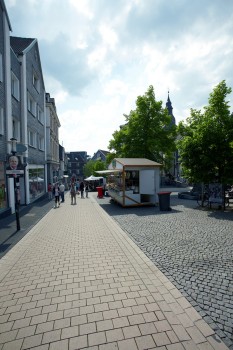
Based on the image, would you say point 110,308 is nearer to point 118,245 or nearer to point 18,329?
point 18,329

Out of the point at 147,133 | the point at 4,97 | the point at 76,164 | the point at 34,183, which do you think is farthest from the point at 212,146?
the point at 76,164

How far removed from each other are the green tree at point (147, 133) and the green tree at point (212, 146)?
1119cm

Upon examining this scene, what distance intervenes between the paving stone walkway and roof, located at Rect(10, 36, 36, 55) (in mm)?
16027

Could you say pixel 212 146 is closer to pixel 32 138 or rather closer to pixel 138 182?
pixel 138 182

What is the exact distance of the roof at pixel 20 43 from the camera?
16.7m

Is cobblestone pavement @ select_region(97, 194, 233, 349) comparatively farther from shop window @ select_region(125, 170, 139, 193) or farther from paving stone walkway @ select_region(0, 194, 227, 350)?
shop window @ select_region(125, 170, 139, 193)

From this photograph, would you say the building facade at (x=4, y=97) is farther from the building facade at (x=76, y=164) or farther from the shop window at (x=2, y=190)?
the building facade at (x=76, y=164)

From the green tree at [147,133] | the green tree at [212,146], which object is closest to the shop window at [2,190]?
the green tree at [212,146]

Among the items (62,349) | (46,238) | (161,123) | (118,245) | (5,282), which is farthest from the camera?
(161,123)

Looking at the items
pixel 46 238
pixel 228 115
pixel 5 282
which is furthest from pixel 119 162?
pixel 5 282

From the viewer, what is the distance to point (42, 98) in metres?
22.9

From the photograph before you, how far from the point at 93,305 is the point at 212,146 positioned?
439 inches

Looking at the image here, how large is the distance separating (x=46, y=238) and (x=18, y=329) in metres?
4.68

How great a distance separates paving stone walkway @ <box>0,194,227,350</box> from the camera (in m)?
2.83
